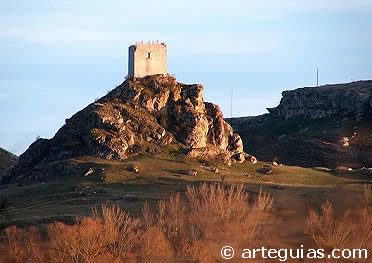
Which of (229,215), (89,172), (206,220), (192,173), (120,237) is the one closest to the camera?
(120,237)

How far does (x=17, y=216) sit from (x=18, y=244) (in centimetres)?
2195

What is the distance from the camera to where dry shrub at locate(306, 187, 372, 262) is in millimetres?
76062

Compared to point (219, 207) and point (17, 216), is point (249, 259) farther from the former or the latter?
point (17, 216)

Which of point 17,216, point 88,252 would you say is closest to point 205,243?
point 88,252

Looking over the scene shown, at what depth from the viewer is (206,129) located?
141000 mm

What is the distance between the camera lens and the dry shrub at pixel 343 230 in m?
76.1

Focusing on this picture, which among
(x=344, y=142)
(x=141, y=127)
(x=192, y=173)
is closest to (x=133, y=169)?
(x=192, y=173)

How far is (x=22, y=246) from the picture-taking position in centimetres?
8325

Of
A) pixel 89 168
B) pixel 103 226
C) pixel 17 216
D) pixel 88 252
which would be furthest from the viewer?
pixel 89 168

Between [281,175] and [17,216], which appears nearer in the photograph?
→ [17,216]

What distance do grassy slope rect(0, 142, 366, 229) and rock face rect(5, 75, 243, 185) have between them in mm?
3155

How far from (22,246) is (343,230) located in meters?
35.3

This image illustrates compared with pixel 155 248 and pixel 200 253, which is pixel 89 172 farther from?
pixel 200 253

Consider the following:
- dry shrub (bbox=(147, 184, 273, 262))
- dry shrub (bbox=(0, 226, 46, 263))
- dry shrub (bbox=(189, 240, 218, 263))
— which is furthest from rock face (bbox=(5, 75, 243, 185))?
dry shrub (bbox=(189, 240, 218, 263))
